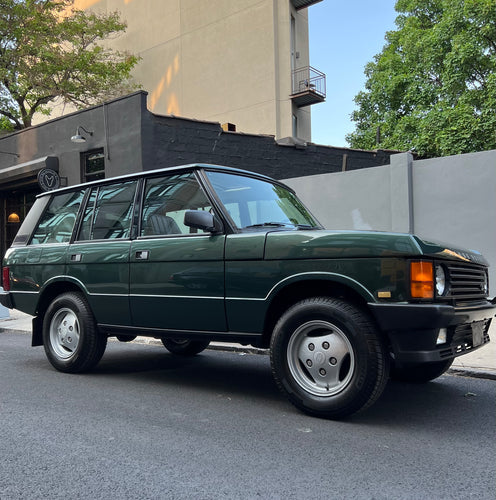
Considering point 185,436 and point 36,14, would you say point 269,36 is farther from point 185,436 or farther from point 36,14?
point 185,436

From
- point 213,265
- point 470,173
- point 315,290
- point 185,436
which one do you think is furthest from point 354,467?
point 470,173

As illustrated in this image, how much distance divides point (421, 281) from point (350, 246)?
21.9 inches

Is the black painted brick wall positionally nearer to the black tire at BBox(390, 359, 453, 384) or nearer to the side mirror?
the side mirror

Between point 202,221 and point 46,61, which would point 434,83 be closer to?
point 46,61

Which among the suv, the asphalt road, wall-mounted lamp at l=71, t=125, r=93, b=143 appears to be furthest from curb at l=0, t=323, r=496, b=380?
wall-mounted lamp at l=71, t=125, r=93, b=143

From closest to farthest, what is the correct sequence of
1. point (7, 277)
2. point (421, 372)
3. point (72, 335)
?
point (421, 372)
point (72, 335)
point (7, 277)

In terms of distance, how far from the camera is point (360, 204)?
1078cm

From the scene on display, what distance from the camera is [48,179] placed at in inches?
606

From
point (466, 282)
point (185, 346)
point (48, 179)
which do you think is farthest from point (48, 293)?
point (48, 179)

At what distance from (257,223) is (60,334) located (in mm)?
2659

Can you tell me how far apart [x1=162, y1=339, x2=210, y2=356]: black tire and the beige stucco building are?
678 inches

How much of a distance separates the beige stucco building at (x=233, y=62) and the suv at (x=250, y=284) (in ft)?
59.1

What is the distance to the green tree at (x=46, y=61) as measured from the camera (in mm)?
21547

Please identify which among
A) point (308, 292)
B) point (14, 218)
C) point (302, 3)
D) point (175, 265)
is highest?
point (302, 3)
